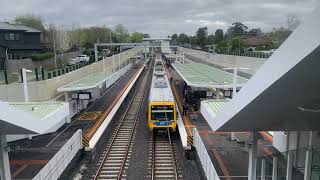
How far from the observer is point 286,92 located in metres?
5.34

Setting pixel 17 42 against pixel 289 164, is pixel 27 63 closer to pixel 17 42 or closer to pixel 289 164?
pixel 17 42

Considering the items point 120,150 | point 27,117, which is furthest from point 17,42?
point 27,117

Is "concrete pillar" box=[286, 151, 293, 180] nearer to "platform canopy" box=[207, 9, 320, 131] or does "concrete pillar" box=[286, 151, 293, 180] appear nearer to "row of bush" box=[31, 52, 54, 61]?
"platform canopy" box=[207, 9, 320, 131]

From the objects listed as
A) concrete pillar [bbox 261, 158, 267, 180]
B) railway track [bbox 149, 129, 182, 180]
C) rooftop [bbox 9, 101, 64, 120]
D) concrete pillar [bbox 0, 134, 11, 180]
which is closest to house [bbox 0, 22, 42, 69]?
railway track [bbox 149, 129, 182, 180]

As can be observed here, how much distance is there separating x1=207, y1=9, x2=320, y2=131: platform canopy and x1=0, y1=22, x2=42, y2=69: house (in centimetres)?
3880

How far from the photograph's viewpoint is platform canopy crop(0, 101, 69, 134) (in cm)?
709

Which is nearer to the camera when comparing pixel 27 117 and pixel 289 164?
pixel 289 164

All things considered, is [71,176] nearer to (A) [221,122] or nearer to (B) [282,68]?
(A) [221,122]

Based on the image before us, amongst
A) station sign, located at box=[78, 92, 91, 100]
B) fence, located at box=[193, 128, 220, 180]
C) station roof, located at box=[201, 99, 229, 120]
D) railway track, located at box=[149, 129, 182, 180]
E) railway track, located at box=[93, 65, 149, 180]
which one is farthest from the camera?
station sign, located at box=[78, 92, 91, 100]

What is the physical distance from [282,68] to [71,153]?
11749 mm

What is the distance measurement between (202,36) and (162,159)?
110190 millimetres

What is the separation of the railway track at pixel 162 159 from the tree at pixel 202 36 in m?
98.5

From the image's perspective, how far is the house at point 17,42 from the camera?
43.7m

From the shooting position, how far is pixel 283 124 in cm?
780
